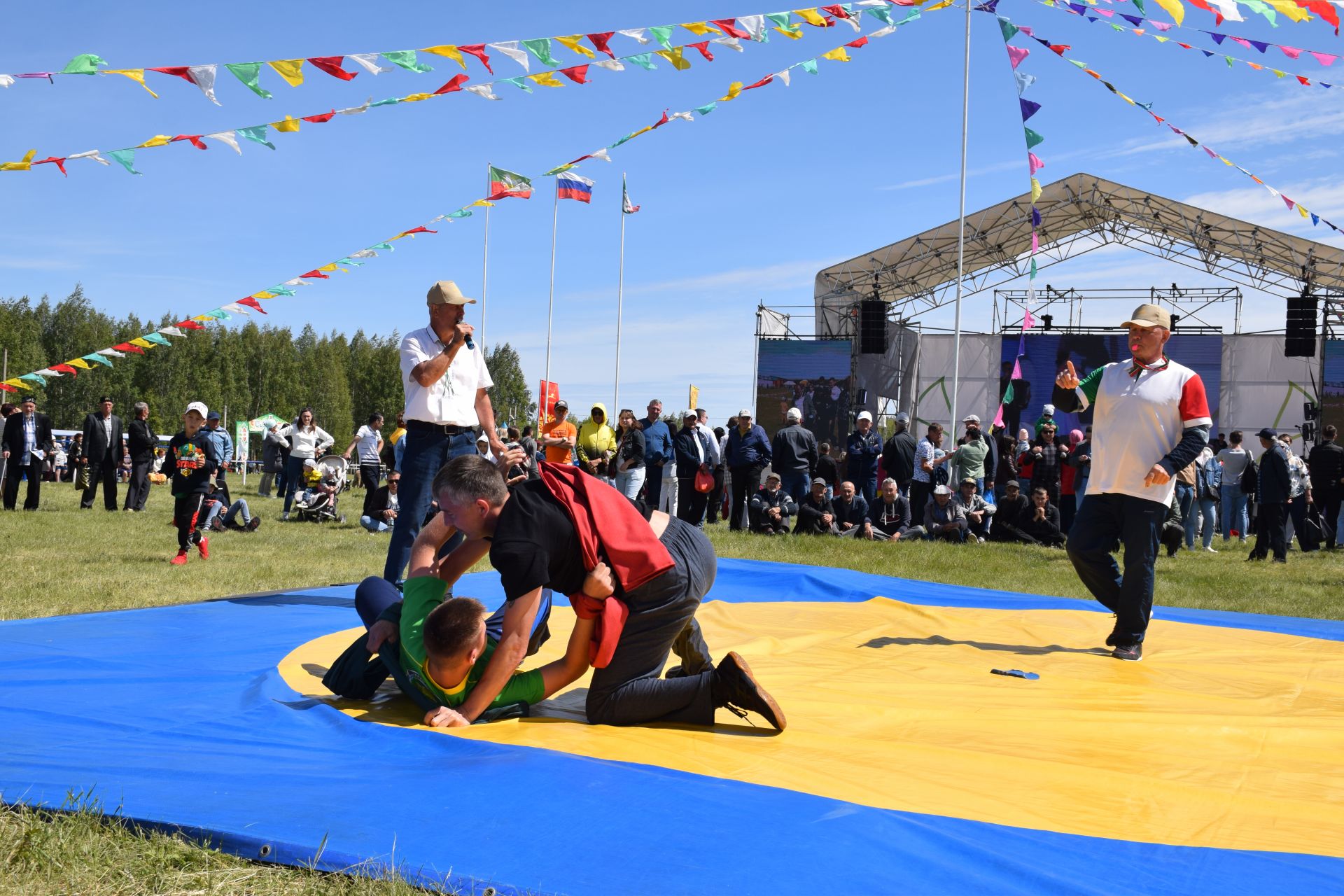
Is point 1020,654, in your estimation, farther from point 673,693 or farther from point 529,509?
point 529,509

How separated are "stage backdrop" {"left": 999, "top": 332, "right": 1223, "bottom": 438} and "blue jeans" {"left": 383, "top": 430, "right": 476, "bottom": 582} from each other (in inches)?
877

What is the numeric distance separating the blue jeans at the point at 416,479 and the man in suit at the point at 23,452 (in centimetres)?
1109

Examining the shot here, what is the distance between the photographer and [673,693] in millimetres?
3350

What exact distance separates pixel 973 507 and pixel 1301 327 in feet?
45.7

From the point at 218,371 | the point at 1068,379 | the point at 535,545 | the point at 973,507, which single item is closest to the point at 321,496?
the point at 973,507

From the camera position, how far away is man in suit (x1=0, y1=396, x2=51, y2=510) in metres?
14.2

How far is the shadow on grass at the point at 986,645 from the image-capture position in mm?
5074

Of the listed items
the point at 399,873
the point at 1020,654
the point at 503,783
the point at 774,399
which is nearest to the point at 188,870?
the point at 399,873

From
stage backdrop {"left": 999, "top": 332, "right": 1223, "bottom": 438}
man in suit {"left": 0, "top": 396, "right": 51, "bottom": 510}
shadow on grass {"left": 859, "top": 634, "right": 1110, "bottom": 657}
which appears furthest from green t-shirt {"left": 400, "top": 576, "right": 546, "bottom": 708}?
stage backdrop {"left": 999, "top": 332, "right": 1223, "bottom": 438}

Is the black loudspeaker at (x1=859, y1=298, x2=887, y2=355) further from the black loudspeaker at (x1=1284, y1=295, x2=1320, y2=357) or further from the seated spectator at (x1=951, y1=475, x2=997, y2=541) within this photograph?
the seated spectator at (x1=951, y1=475, x2=997, y2=541)

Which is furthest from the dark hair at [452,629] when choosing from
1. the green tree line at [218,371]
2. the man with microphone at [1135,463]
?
the green tree line at [218,371]

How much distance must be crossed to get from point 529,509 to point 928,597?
14.0 ft

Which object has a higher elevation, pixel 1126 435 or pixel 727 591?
pixel 1126 435

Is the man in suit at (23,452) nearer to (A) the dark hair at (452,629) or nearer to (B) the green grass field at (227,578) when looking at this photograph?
(B) the green grass field at (227,578)
